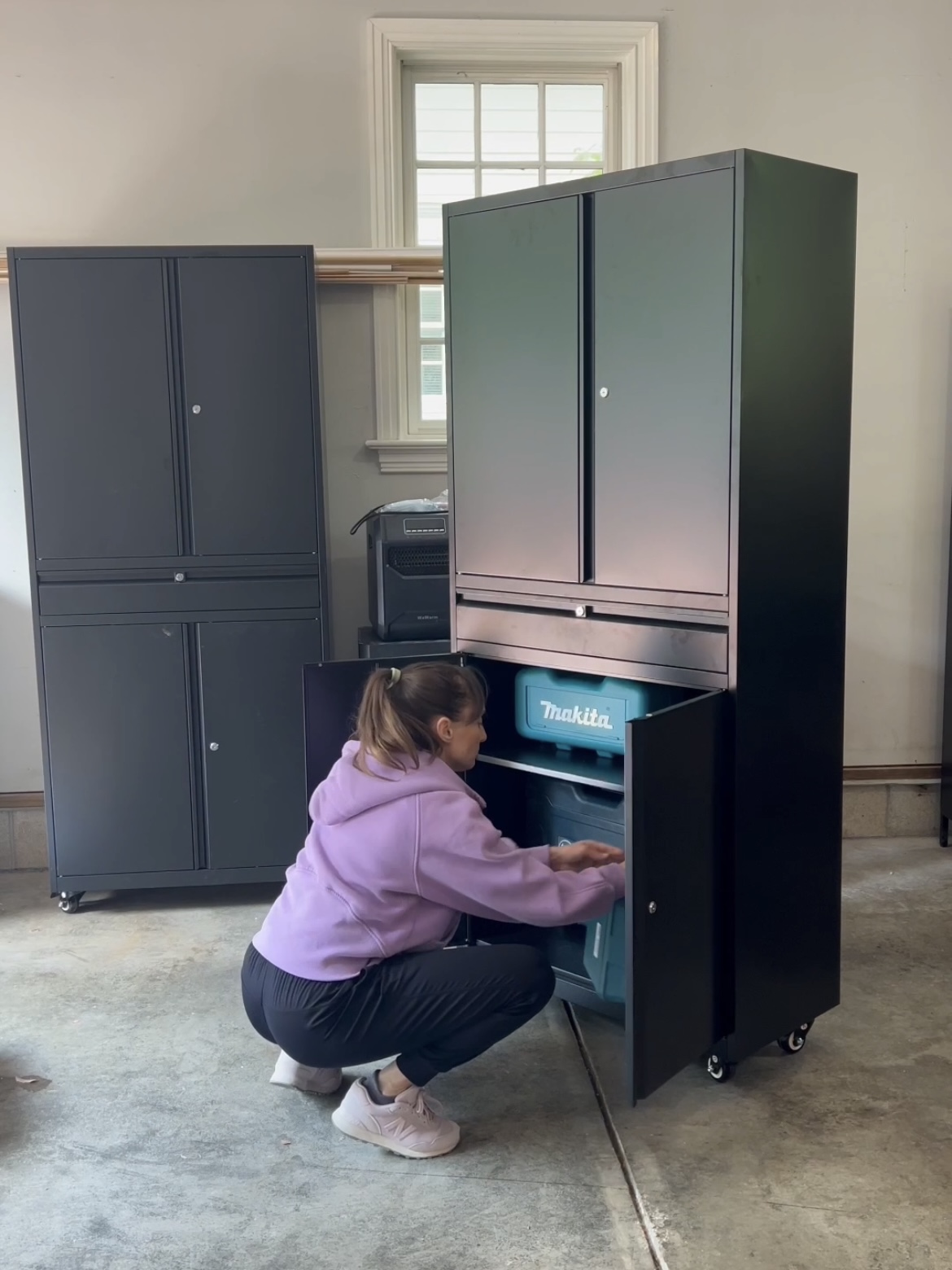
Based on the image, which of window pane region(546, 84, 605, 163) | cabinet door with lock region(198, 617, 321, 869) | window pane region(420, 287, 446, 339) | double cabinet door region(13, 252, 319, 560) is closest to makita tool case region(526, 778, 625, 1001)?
cabinet door with lock region(198, 617, 321, 869)

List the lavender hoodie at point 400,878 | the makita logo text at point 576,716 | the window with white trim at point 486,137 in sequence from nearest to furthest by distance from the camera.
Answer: the lavender hoodie at point 400,878 → the makita logo text at point 576,716 → the window with white trim at point 486,137

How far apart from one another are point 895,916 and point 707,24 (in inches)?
120

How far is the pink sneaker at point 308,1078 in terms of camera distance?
8.20ft

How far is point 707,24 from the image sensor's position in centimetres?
400

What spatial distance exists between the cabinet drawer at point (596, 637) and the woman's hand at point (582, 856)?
1.34 feet

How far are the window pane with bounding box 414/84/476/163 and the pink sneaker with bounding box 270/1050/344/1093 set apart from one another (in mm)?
3090

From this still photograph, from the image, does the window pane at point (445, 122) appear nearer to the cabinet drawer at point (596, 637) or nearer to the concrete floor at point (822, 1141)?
the cabinet drawer at point (596, 637)

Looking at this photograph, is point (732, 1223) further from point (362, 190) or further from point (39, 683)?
point (362, 190)

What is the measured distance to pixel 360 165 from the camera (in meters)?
3.98

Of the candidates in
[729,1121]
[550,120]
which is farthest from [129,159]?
[729,1121]

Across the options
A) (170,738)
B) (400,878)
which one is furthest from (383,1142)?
(170,738)

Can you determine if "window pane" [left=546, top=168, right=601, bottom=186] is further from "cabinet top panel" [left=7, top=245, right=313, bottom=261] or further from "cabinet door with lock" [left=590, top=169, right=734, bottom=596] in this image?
"cabinet door with lock" [left=590, top=169, right=734, bottom=596]

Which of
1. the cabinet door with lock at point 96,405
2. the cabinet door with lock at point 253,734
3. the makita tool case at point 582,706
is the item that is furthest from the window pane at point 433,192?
the makita tool case at point 582,706

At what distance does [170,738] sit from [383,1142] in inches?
67.7
